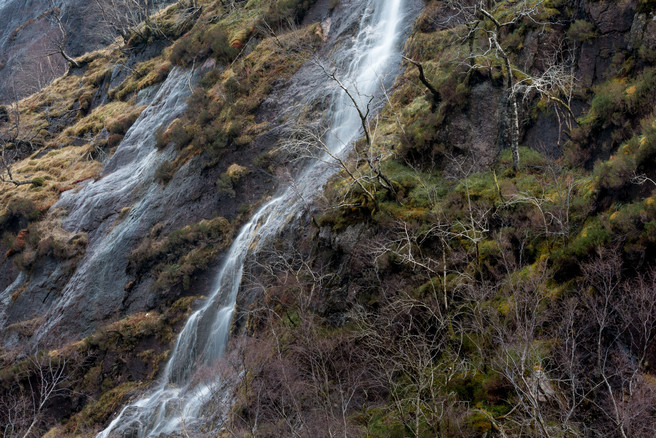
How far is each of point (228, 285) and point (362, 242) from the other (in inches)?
353

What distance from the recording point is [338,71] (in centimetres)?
2933

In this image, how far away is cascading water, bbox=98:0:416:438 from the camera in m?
19.5

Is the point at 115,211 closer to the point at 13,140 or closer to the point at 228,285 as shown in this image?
the point at 228,285

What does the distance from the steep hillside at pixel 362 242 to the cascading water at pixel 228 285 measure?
17 centimetres

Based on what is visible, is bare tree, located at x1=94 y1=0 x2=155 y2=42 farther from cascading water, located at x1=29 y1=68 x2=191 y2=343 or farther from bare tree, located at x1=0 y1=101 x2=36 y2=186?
bare tree, located at x1=0 y1=101 x2=36 y2=186

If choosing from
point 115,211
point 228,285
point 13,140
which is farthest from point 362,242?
point 13,140

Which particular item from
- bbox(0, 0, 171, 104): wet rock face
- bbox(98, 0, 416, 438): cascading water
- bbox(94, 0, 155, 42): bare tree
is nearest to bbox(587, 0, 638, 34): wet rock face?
bbox(98, 0, 416, 438): cascading water

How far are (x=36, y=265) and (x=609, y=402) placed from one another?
3612cm

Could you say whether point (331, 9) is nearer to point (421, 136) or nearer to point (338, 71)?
point (338, 71)

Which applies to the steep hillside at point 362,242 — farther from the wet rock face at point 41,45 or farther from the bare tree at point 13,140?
the wet rock face at point 41,45

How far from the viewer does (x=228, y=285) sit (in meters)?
23.0

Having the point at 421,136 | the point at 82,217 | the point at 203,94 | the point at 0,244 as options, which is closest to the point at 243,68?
the point at 203,94

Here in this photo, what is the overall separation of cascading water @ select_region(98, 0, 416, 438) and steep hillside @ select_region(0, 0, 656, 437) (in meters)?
0.17

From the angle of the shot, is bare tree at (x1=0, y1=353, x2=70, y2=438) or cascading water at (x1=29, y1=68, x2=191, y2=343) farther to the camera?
cascading water at (x1=29, y1=68, x2=191, y2=343)
